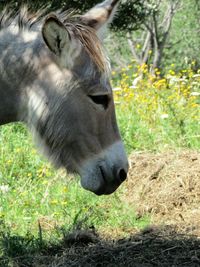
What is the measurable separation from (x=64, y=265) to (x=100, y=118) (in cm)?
111

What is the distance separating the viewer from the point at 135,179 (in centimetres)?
589

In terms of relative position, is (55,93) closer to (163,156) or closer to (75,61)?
(75,61)

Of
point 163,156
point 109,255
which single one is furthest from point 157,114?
point 109,255

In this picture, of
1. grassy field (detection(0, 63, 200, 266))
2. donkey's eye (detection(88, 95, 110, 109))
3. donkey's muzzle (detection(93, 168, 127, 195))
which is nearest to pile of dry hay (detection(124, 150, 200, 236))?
grassy field (detection(0, 63, 200, 266))

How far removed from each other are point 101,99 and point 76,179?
1.93 ft

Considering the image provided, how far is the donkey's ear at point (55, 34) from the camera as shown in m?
3.32

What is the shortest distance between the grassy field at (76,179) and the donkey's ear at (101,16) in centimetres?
90

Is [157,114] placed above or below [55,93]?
below

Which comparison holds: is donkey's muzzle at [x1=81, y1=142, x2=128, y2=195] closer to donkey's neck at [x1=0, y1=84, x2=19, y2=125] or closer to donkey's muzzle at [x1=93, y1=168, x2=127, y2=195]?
donkey's muzzle at [x1=93, y1=168, x2=127, y2=195]

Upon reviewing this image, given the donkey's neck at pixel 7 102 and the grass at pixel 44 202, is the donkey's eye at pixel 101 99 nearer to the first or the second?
the donkey's neck at pixel 7 102

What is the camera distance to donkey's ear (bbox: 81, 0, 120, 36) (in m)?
3.81

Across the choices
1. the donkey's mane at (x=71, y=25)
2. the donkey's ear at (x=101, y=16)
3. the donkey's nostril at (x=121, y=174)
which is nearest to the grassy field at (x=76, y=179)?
the donkey's nostril at (x=121, y=174)

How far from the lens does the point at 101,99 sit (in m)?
3.56

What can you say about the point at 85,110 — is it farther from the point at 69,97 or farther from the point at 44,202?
the point at 44,202
